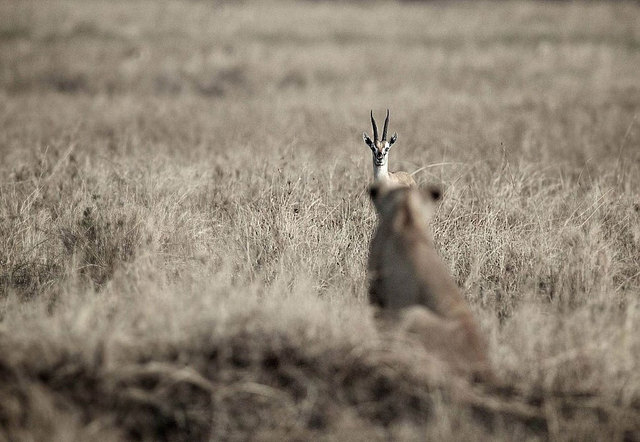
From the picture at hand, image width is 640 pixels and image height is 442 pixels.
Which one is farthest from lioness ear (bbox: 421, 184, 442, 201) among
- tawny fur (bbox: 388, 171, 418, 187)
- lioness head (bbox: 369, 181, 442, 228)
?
tawny fur (bbox: 388, 171, 418, 187)

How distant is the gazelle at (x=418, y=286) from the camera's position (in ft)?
10.4

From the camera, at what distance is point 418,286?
344cm

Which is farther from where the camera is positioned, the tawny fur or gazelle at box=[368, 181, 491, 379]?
the tawny fur

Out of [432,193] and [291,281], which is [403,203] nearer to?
[432,193]

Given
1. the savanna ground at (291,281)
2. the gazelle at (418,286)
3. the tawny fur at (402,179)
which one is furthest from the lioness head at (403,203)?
the tawny fur at (402,179)

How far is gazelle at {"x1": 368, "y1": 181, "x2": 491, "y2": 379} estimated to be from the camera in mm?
3156

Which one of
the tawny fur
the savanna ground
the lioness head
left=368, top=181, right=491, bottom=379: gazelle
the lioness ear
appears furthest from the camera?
the tawny fur

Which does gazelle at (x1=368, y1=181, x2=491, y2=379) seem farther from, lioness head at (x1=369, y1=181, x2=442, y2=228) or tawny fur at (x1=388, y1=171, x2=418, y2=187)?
tawny fur at (x1=388, y1=171, x2=418, y2=187)

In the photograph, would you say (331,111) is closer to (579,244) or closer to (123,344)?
(579,244)

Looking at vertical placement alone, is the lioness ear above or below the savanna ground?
above

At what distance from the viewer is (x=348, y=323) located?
3.46 meters

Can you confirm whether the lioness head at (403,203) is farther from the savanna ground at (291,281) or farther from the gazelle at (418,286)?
the savanna ground at (291,281)

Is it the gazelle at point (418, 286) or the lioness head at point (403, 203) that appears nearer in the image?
the gazelle at point (418, 286)

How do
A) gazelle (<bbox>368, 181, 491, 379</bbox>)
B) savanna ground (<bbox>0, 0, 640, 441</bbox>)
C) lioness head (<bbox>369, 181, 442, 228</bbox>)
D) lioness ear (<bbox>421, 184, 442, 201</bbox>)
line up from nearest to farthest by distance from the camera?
savanna ground (<bbox>0, 0, 640, 441</bbox>) → gazelle (<bbox>368, 181, 491, 379</bbox>) → lioness head (<bbox>369, 181, 442, 228</bbox>) → lioness ear (<bbox>421, 184, 442, 201</bbox>)
